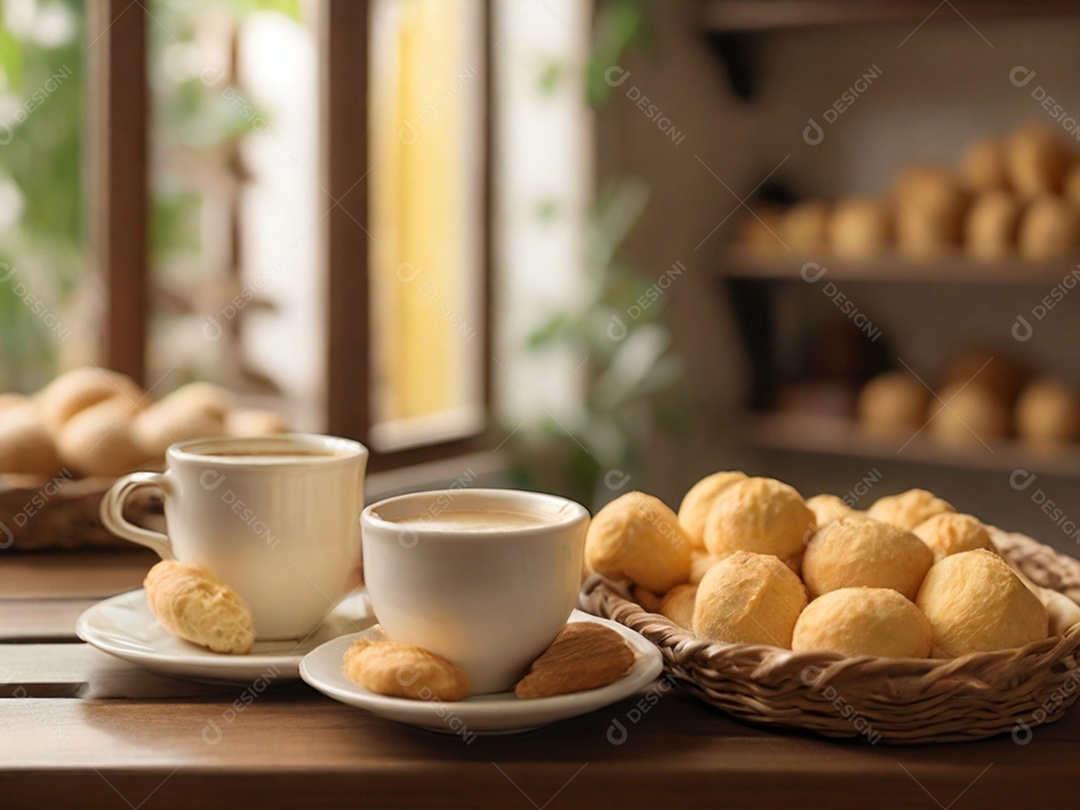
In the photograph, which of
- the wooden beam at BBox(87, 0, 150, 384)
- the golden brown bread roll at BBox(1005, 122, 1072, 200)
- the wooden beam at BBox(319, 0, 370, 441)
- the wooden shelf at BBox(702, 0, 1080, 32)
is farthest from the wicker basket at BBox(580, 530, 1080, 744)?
the wooden shelf at BBox(702, 0, 1080, 32)

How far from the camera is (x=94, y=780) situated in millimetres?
681

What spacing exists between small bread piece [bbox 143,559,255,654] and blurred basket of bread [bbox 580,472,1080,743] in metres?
0.26

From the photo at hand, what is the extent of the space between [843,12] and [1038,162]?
0.55 m

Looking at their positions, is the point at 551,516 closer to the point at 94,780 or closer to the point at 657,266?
the point at 94,780

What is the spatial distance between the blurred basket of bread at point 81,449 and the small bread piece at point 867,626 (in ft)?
2.68

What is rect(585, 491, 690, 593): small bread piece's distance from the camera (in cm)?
87

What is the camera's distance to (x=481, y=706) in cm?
69

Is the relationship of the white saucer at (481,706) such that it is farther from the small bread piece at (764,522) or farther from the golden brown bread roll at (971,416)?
the golden brown bread roll at (971,416)

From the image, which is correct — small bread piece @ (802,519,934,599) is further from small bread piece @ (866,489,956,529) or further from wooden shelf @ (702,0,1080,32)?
wooden shelf @ (702,0,1080,32)

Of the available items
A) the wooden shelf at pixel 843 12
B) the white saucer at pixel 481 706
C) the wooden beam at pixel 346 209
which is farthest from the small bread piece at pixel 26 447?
the wooden shelf at pixel 843 12

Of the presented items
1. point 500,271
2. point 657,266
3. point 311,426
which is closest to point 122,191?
point 311,426

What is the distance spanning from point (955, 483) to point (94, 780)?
8.49 feet

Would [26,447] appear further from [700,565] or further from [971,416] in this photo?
[971,416]

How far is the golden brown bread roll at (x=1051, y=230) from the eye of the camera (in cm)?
238
